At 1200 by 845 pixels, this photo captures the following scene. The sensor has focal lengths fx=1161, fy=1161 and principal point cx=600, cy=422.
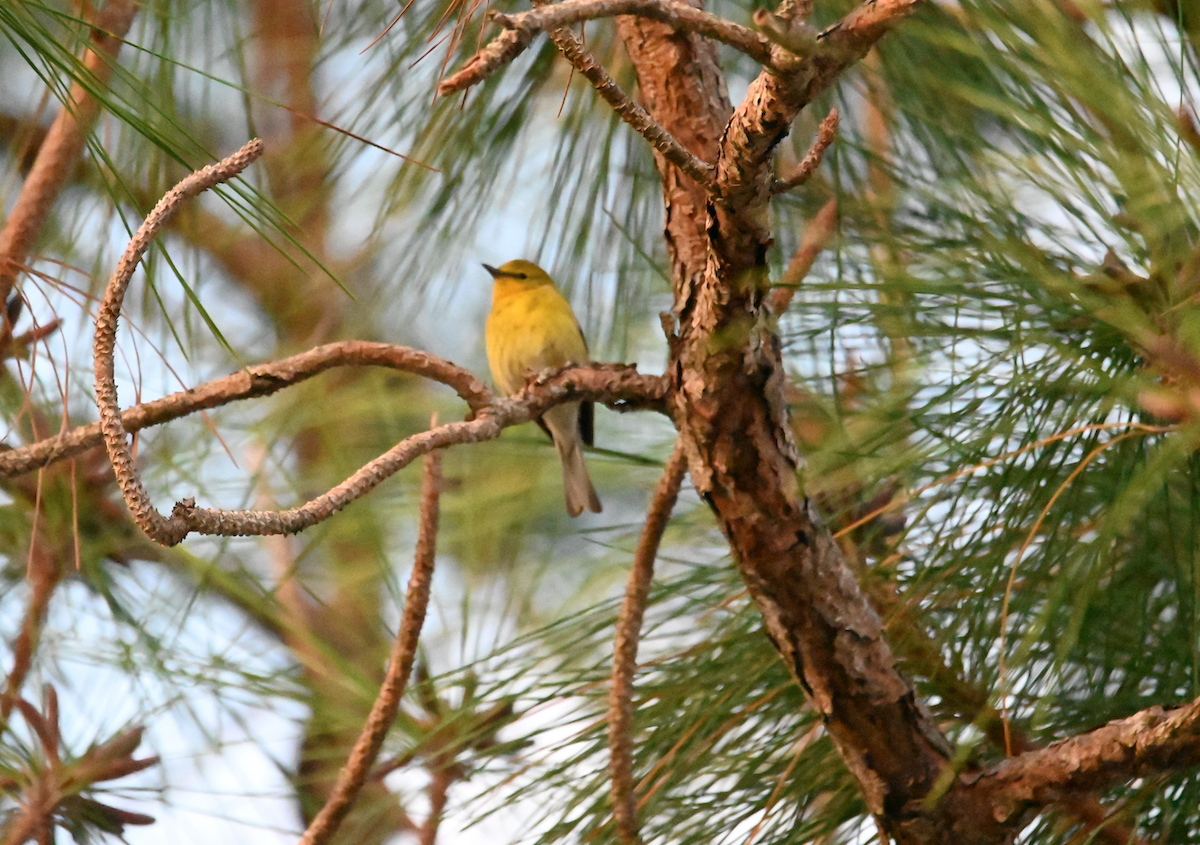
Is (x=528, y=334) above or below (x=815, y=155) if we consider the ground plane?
above

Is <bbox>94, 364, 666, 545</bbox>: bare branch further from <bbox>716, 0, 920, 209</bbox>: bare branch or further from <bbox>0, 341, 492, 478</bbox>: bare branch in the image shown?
<bbox>716, 0, 920, 209</bbox>: bare branch

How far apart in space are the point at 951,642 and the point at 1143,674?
166mm

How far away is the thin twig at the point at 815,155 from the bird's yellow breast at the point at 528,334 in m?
1.37

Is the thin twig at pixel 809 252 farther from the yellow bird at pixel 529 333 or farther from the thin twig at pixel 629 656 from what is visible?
the yellow bird at pixel 529 333

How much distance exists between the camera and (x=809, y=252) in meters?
0.94

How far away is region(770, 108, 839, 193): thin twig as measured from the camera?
1.89ft

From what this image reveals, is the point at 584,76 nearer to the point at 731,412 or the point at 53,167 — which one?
the point at 731,412

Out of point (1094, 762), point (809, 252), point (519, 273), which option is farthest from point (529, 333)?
point (1094, 762)

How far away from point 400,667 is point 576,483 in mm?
754

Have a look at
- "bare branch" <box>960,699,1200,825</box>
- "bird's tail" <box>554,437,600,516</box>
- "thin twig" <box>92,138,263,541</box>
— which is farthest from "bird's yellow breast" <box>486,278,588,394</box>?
"thin twig" <box>92,138,263,541</box>

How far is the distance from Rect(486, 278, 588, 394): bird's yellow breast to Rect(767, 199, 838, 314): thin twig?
976mm

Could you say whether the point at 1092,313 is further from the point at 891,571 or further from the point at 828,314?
the point at 891,571

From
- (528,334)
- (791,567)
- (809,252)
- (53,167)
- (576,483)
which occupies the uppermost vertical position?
(528,334)

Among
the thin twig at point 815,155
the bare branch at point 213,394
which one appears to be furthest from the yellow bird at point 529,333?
the thin twig at point 815,155
